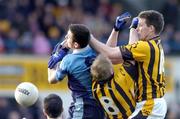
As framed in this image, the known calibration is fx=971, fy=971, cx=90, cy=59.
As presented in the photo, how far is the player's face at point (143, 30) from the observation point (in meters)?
12.5

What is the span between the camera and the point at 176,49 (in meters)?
26.0

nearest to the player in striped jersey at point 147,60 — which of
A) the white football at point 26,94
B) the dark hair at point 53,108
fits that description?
the dark hair at point 53,108

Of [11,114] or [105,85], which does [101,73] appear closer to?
[105,85]

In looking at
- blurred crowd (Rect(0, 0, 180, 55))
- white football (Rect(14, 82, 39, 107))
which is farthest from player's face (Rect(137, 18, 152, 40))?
blurred crowd (Rect(0, 0, 180, 55))

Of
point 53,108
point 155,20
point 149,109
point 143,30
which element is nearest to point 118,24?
point 143,30

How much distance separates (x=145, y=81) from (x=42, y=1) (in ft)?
44.9

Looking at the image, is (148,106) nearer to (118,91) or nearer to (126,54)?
(118,91)

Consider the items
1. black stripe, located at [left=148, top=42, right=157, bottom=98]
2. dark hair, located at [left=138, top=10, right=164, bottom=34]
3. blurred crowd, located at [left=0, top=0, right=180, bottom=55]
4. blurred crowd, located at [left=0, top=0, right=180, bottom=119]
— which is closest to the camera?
black stripe, located at [left=148, top=42, right=157, bottom=98]

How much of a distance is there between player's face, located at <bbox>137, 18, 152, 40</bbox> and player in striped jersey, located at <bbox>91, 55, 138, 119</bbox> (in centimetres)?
39

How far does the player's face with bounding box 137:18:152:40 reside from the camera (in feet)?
40.9

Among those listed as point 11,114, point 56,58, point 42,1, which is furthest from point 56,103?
point 42,1

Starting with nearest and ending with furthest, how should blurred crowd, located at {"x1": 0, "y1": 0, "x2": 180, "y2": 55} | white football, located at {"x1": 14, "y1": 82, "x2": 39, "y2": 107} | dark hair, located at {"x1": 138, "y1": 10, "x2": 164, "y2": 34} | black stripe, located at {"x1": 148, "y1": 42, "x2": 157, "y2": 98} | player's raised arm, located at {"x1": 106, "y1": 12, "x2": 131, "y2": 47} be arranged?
black stripe, located at {"x1": 148, "y1": 42, "x2": 157, "y2": 98}
dark hair, located at {"x1": 138, "y1": 10, "x2": 164, "y2": 34}
player's raised arm, located at {"x1": 106, "y1": 12, "x2": 131, "y2": 47}
white football, located at {"x1": 14, "y1": 82, "x2": 39, "y2": 107}
blurred crowd, located at {"x1": 0, "y1": 0, "x2": 180, "y2": 55}

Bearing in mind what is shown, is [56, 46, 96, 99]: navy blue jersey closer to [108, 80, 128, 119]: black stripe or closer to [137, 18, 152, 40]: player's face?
[108, 80, 128, 119]: black stripe

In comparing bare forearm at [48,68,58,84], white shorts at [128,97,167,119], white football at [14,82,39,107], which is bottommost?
white shorts at [128,97,167,119]
